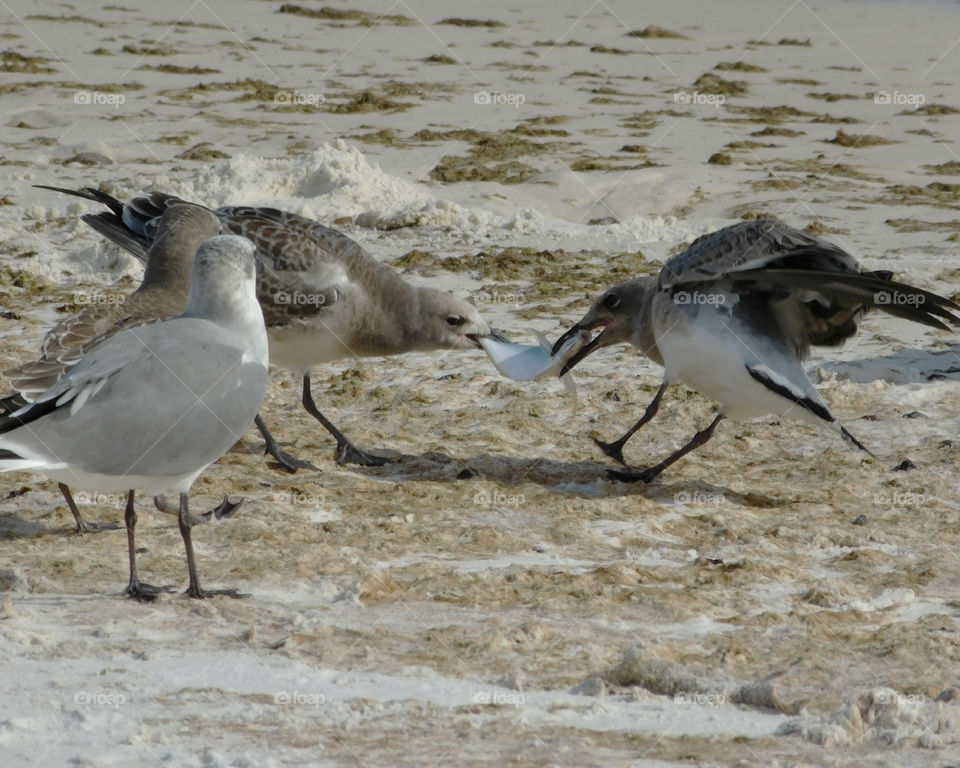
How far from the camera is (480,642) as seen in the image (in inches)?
178

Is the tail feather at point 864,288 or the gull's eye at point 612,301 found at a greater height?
the tail feather at point 864,288

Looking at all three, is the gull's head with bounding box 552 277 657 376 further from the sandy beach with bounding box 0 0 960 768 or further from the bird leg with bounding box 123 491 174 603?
the bird leg with bounding box 123 491 174 603

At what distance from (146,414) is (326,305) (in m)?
2.23

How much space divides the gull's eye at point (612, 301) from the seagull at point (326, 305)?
56 cm

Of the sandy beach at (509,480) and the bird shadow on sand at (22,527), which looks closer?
the sandy beach at (509,480)

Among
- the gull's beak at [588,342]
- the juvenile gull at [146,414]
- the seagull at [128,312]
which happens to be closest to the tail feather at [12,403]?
the seagull at [128,312]

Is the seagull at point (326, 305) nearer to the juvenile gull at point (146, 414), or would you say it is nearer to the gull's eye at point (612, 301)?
the gull's eye at point (612, 301)

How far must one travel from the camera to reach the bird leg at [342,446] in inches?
264

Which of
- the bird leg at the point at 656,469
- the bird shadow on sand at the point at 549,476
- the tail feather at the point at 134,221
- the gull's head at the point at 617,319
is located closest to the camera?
the bird shadow on sand at the point at 549,476

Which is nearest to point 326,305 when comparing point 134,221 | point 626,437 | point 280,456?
point 280,456

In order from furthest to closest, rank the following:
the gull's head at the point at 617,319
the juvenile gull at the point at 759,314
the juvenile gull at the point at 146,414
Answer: the gull's head at the point at 617,319, the juvenile gull at the point at 759,314, the juvenile gull at the point at 146,414

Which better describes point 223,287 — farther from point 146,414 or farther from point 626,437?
point 626,437

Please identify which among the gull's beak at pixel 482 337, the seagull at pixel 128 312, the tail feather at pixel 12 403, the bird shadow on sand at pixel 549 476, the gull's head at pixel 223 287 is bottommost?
the bird shadow on sand at pixel 549 476

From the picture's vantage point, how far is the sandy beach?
404cm
